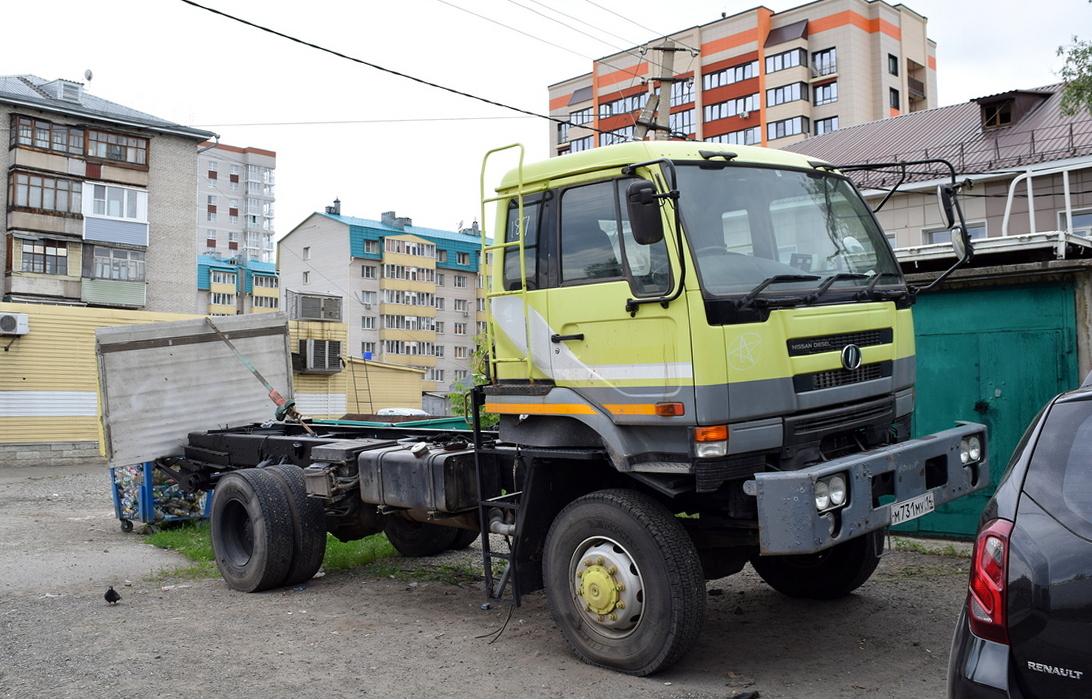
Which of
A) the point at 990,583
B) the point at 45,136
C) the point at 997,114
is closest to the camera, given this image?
the point at 990,583

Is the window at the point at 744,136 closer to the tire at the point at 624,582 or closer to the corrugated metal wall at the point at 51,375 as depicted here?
the corrugated metal wall at the point at 51,375

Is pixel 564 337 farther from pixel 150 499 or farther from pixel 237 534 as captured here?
pixel 150 499

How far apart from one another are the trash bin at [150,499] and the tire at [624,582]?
285 inches

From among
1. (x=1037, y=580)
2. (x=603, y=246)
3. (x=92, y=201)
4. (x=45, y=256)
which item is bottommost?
(x=1037, y=580)

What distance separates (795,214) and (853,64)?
53.7 metres

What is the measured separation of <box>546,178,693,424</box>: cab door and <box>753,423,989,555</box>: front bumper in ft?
Answer: 2.37

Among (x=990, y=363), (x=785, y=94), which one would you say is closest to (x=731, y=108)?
(x=785, y=94)

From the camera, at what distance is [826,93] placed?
5588 cm

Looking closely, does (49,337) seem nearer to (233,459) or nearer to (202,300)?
(233,459)

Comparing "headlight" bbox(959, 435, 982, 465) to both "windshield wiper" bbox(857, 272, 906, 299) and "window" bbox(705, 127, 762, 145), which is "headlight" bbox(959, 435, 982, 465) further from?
"window" bbox(705, 127, 762, 145)

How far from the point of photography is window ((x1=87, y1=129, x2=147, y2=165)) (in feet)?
127

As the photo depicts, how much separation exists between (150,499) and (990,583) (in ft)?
34.5

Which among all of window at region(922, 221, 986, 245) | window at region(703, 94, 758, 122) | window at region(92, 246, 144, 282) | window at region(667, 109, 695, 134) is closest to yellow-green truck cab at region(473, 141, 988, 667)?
window at region(922, 221, 986, 245)

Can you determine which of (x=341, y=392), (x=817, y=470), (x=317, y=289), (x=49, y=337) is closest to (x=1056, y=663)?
(x=817, y=470)
